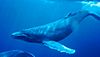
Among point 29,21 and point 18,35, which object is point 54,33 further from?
point 29,21

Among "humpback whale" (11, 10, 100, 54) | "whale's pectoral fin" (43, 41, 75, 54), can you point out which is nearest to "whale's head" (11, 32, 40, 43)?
"humpback whale" (11, 10, 100, 54)

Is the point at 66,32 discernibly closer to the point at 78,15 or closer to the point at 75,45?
the point at 78,15

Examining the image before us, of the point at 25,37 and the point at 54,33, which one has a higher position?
the point at 54,33

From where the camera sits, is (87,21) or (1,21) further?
(87,21)

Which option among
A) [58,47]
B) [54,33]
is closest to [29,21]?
[54,33]

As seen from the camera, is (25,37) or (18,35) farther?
(25,37)

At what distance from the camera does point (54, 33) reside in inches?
283

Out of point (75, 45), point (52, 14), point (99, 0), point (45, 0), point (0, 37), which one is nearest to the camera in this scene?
point (99, 0)

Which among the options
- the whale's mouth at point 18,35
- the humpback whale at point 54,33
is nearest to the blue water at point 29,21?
the humpback whale at point 54,33

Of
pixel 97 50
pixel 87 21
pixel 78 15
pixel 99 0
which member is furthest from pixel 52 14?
pixel 78 15

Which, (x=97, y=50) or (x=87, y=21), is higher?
(x=87, y=21)

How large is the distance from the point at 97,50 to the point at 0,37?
1759 cm

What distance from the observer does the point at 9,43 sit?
124 feet

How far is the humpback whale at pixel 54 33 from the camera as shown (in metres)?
6.81
